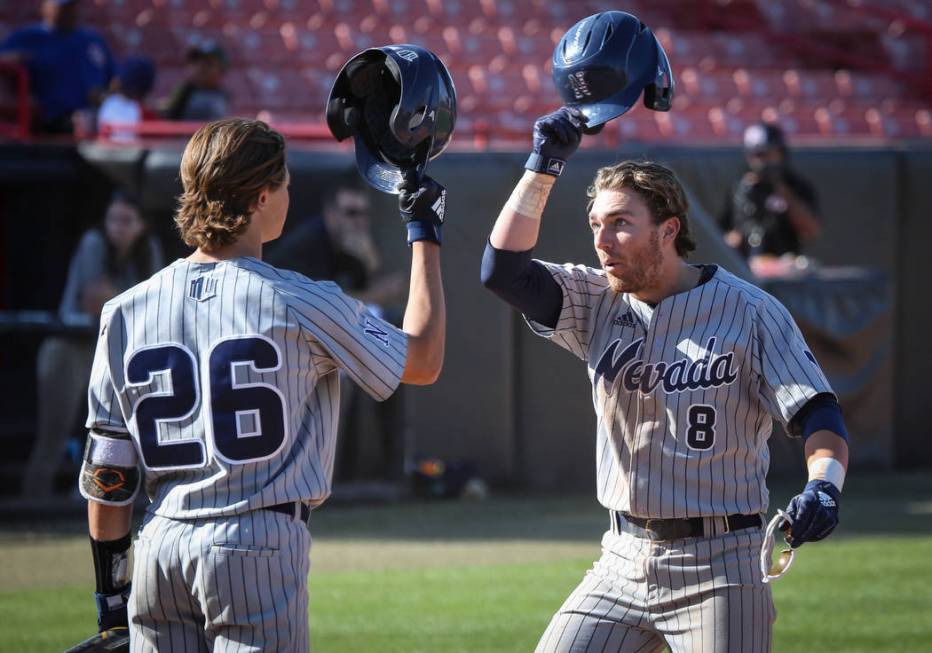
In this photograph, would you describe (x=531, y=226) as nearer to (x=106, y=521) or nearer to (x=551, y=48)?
(x=106, y=521)

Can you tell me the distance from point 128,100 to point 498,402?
13.0 feet

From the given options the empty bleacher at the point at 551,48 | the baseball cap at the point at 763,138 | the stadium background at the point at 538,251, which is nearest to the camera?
the stadium background at the point at 538,251

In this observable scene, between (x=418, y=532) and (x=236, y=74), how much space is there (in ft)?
24.9

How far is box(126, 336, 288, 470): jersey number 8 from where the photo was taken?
9.15ft

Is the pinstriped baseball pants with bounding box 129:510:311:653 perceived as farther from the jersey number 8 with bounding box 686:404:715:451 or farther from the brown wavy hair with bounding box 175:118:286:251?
the jersey number 8 with bounding box 686:404:715:451

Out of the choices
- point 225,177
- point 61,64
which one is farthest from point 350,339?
point 61,64

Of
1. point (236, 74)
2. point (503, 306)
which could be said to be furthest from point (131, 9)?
point (503, 306)

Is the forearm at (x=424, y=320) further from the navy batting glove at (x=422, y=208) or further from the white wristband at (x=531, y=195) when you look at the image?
the white wristband at (x=531, y=195)

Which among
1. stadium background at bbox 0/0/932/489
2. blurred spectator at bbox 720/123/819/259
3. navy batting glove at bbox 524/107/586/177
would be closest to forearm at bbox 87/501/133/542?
navy batting glove at bbox 524/107/586/177

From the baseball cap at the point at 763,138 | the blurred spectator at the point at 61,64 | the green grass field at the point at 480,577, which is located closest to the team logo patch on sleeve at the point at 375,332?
the green grass field at the point at 480,577

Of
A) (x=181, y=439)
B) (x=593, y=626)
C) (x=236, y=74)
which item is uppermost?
(x=236, y=74)

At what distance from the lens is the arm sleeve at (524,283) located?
3518mm

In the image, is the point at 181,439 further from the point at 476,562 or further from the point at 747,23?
the point at 747,23

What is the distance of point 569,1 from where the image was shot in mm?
17875
